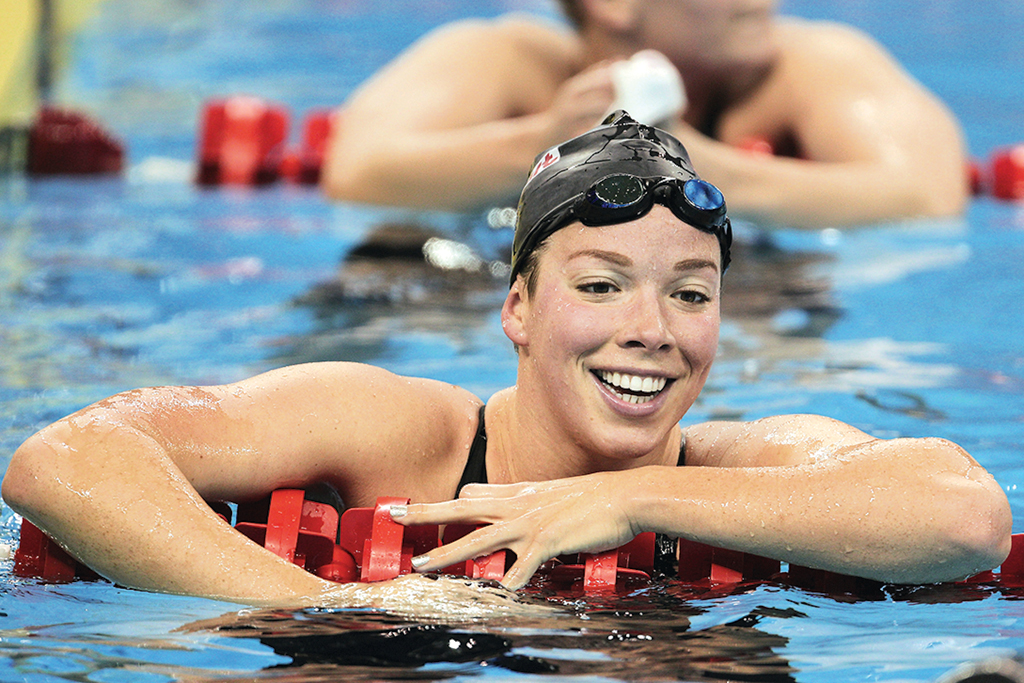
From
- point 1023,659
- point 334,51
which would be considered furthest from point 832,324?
point 334,51

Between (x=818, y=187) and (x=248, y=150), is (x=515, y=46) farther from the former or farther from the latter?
(x=248, y=150)

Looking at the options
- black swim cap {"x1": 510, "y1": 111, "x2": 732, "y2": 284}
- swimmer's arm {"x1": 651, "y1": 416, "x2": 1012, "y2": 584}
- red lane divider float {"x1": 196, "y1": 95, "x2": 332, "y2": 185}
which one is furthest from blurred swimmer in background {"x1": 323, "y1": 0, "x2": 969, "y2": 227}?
swimmer's arm {"x1": 651, "y1": 416, "x2": 1012, "y2": 584}

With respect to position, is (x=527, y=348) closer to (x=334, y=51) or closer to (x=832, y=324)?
(x=832, y=324)

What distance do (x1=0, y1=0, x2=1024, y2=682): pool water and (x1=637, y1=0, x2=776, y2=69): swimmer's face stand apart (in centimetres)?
96

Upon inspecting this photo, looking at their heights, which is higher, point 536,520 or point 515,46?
point 515,46

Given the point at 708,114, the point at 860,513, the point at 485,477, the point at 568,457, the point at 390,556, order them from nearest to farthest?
the point at 860,513, the point at 390,556, the point at 568,457, the point at 485,477, the point at 708,114

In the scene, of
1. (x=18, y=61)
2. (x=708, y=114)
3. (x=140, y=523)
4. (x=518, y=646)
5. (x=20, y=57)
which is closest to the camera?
(x=518, y=646)

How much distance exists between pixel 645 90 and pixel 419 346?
1.51 meters

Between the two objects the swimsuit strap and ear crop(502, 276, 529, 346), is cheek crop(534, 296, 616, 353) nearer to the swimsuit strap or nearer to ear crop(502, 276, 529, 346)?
ear crop(502, 276, 529, 346)

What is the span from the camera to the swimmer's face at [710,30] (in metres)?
7.14

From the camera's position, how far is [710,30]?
7211mm

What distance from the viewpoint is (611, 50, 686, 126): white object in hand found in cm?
601

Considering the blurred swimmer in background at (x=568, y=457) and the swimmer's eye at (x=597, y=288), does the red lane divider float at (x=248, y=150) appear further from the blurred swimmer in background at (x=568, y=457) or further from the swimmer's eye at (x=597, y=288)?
the swimmer's eye at (x=597, y=288)

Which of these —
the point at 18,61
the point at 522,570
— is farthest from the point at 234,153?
the point at 522,570
